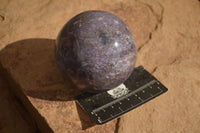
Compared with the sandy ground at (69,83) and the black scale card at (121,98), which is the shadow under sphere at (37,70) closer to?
the sandy ground at (69,83)

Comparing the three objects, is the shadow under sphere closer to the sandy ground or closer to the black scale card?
the sandy ground

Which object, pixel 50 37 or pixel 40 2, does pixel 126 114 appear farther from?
pixel 40 2

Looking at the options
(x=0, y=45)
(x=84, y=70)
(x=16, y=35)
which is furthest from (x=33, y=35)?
(x=84, y=70)

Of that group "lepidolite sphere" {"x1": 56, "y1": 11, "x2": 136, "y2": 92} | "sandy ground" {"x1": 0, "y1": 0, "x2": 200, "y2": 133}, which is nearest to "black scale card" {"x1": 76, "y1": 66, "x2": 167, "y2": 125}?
"sandy ground" {"x1": 0, "y1": 0, "x2": 200, "y2": 133}

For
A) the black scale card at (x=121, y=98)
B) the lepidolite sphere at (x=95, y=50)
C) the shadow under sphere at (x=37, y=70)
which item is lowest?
the black scale card at (x=121, y=98)

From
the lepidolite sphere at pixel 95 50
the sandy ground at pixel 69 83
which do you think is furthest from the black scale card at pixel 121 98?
the lepidolite sphere at pixel 95 50

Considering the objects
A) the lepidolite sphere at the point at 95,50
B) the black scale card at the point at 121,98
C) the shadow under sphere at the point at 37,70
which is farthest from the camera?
the shadow under sphere at the point at 37,70

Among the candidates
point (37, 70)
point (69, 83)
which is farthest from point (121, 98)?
point (37, 70)
